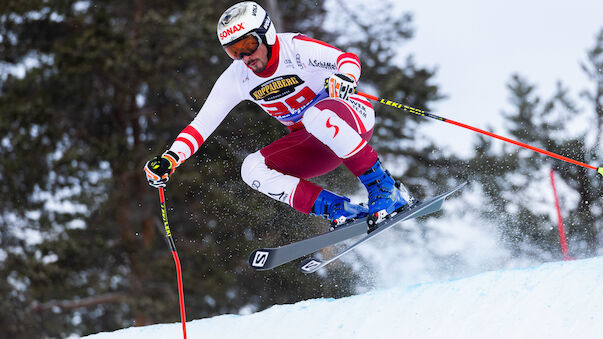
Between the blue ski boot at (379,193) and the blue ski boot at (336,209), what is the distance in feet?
0.41

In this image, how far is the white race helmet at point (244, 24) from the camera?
3.72 meters

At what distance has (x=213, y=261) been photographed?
1163cm

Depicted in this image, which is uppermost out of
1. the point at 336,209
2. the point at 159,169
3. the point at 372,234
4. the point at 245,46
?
the point at 245,46

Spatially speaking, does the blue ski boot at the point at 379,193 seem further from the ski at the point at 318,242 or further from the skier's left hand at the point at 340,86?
the skier's left hand at the point at 340,86

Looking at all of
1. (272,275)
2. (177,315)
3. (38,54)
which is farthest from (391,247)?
(38,54)

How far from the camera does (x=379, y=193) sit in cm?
408

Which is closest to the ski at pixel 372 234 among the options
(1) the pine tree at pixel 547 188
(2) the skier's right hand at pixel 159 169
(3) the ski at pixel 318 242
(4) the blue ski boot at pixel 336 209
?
(3) the ski at pixel 318 242

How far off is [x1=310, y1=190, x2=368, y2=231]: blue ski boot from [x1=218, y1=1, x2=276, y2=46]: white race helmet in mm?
1054

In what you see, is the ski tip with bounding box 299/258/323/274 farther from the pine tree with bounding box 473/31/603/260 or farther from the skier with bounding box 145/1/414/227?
the pine tree with bounding box 473/31/603/260

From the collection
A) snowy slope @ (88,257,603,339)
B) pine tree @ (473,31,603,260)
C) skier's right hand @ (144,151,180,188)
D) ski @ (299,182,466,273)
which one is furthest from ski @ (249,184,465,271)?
pine tree @ (473,31,603,260)

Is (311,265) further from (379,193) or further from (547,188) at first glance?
(547,188)

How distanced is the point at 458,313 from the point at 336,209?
0.98 meters

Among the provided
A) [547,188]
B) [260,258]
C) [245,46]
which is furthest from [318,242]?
[547,188]

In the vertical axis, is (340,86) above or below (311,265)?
above
